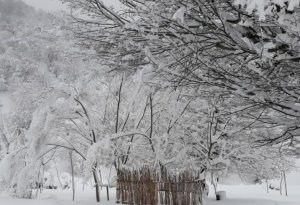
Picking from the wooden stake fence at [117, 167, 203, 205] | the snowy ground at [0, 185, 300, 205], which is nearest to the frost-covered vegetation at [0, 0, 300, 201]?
the wooden stake fence at [117, 167, 203, 205]

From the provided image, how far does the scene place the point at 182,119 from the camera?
46.0ft

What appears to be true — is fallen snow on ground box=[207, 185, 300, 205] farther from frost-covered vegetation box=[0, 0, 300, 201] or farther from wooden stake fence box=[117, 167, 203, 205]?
wooden stake fence box=[117, 167, 203, 205]

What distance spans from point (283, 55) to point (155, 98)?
31.1 ft

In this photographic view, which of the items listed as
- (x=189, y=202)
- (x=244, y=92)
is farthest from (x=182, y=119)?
(x=244, y=92)

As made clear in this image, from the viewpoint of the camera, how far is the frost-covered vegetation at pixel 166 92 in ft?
12.9

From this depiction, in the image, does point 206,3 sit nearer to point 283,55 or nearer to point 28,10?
point 283,55

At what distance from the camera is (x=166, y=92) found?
36.0 ft

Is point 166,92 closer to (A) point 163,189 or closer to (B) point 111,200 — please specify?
(A) point 163,189

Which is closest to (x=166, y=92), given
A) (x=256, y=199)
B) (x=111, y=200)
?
(x=111, y=200)

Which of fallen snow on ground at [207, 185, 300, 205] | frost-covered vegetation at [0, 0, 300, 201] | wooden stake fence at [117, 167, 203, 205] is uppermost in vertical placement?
frost-covered vegetation at [0, 0, 300, 201]

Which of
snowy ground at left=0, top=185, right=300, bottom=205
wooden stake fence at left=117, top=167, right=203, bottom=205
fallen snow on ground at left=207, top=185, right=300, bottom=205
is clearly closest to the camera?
snowy ground at left=0, top=185, right=300, bottom=205

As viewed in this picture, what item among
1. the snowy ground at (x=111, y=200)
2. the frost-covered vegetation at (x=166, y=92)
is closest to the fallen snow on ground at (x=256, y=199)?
the snowy ground at (x=111, y=200)

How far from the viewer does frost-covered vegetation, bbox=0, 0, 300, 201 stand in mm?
3930

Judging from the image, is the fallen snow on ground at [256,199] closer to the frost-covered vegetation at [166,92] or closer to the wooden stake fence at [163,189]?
the frost-covered vegetation at [166,92]
